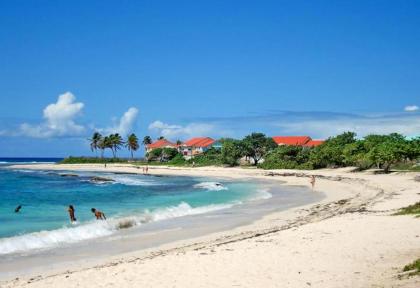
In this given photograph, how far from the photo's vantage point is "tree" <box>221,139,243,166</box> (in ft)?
274

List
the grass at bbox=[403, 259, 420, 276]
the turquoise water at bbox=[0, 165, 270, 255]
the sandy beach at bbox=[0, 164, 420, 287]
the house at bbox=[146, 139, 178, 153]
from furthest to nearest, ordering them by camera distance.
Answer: the house at bbox=[146, 139, 178, 153]
the turquoise water at bbox=[0, 165, 270, 255]
the sandy beach at bbox=[0, 164, 420, 287]
the grass at bbox=[403, 259, 420, 276]

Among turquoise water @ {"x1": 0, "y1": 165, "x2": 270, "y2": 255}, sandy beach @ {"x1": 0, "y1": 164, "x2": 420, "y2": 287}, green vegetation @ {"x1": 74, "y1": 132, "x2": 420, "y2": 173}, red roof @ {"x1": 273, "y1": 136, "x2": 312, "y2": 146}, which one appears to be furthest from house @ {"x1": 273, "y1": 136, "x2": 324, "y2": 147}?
sandy beach @ {"x1": 0, "y1": 164, "x2": 420, "y2": 287}

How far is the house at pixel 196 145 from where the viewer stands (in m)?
113

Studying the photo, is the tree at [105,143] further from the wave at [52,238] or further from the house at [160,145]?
the wave at [52,238]

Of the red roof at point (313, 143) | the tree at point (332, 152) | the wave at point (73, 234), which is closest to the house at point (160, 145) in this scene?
the red roof at point (313, 143)

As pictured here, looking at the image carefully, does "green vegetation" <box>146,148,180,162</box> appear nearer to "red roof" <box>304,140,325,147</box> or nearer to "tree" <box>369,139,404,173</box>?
"red roof" <box>304,140,325,147</box>

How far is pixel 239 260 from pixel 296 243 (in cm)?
259

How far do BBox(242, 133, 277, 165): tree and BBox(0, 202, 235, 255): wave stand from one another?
58238 mm

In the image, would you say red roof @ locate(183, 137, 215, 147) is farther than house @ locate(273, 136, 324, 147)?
Yes

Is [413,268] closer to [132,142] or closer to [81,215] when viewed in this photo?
[81,215]

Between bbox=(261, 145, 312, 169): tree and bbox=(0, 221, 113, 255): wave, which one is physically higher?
bbox=(261, 145, 312, 169): tree

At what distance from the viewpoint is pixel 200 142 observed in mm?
115938

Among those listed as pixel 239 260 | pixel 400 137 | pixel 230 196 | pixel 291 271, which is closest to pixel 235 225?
pixel 239 260

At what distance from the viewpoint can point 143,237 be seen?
715 inches
